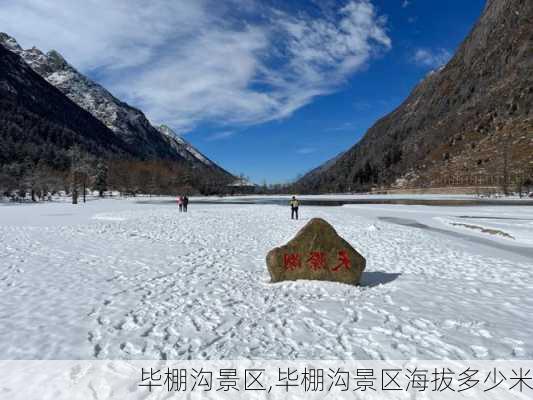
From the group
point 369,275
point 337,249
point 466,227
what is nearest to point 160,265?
point 337,249

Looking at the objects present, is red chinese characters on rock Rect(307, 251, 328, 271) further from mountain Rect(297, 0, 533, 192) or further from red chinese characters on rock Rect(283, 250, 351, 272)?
mountain Rect(297, 0, 533, 192)

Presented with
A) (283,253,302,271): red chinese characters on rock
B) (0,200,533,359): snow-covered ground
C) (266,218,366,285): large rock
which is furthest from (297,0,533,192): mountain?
(283,253,302,271): red chinese characters on rock

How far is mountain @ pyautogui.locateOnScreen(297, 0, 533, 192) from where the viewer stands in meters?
112

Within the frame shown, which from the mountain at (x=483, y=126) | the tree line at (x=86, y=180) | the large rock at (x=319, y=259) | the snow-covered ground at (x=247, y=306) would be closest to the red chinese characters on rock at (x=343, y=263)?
the large rock at (x=319, y=259)

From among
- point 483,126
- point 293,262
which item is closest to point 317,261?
point 293,262

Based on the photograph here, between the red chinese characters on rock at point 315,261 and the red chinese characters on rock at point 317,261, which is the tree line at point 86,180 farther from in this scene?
the red chinese characters on rock at point 317,261

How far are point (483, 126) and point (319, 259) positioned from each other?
15962cm

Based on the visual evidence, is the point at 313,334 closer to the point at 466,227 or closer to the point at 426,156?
the point at 466,227

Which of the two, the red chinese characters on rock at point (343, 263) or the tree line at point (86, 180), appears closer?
the red chinese characters on rock at point (343, 263)

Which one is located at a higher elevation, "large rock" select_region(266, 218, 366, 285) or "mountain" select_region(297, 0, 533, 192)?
"mountain" select_region(297, 0, 533, 192)

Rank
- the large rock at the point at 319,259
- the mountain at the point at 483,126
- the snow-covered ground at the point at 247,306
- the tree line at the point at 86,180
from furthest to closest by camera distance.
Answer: the mountain at the point at 483,126, the tree line at the point at 86,180, the large rock at the point at 319,259, the snow-covered ground at the point at 247,306

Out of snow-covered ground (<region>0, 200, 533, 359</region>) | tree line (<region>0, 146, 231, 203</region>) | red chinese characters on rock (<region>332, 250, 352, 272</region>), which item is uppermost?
tree line (<region>0, 146, 231, 203</region>)

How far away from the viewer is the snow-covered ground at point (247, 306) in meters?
5.78

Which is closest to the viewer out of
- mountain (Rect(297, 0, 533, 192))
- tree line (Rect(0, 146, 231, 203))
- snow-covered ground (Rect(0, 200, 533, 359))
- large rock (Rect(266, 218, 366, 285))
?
snow-covered ground (Rect(0, 200, 533, 359))
